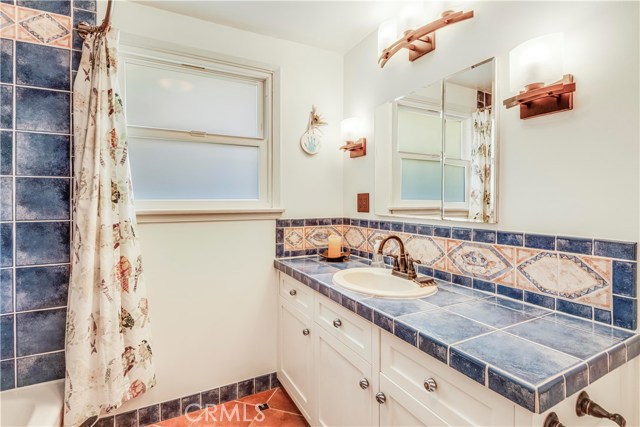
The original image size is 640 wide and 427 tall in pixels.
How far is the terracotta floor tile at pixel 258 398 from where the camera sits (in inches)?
77.1

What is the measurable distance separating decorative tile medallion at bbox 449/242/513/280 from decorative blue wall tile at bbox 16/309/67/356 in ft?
6.33

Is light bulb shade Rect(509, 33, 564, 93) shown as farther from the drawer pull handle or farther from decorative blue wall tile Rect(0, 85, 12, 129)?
decorative blue wall tile Rect(0, 85, 12, 129)

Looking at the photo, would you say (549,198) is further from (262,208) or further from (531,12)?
(262,208)

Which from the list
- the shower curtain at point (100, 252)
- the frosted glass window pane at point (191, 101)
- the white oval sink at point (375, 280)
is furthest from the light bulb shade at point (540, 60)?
the shower curtain at point (100, 252)

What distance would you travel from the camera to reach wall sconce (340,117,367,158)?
207 centimetres

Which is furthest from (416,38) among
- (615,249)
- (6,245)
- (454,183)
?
(6,245)

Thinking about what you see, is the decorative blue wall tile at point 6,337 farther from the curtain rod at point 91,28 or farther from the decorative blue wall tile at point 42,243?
the curtain rod at point 91,28

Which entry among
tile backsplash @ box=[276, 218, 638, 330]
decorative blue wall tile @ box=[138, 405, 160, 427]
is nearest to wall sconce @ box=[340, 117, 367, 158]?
tile backsplash @ box=[276, 218, 638, 330]

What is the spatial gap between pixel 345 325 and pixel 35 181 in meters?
1.60

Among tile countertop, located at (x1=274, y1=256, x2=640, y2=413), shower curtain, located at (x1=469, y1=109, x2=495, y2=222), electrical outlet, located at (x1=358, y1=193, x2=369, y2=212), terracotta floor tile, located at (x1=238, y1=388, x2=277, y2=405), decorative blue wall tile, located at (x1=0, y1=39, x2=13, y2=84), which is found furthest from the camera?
electrical outlet, located at (x1=358, y1=193, x2=369, y2=212)

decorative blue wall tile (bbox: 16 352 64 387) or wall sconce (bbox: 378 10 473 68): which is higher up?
wall sconce (bbox: 378 10 473 68)

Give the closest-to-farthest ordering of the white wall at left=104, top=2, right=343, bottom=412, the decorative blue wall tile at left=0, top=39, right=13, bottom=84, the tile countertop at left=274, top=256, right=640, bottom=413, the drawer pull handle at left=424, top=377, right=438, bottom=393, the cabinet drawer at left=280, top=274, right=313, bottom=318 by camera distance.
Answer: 1. the tile countertop at left=274, top=256, right=640, bottom=413
2. the drawer pull handle at left=424, top=377, right=438, bottom=393
3. the decorative blue wall tile at left=0, top=39, right=13, bottom=84
4. the cabinet drawer at left=280, top=274, right=313, bottom=318
5. the white wall at left=104, top=2, right=343, bottom=412

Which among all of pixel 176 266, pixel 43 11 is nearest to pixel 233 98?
pixel 43 11

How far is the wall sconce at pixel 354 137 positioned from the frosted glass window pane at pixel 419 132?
31 cm
